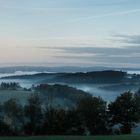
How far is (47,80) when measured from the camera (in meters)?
46.9

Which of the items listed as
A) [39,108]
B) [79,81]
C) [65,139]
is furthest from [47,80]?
[65,139]

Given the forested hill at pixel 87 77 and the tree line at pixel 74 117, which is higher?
the forested hill at pixel 87 77

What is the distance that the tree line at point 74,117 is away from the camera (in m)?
34.8

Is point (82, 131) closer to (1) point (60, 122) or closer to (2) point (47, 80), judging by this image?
(1) point (60, 122)

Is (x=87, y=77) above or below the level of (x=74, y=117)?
above

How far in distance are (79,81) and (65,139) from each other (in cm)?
1785

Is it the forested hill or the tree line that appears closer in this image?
the tree line

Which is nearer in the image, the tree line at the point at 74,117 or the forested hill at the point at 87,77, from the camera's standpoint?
the tree line at the point at 74,117

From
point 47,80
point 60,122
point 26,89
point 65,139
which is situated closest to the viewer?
point 65,139

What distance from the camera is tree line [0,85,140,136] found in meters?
34.8

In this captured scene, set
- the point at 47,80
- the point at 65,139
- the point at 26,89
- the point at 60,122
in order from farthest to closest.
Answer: the point at 47,80 → the point at 26,89 → the point at 60,122 → the point at 65,139

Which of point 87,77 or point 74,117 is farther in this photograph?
point 87,77

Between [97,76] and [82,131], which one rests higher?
[97,76]

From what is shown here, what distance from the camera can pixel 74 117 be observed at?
115ft
